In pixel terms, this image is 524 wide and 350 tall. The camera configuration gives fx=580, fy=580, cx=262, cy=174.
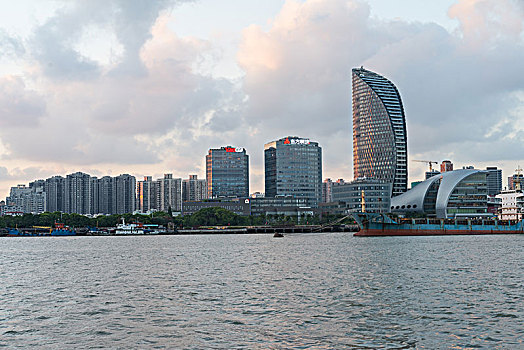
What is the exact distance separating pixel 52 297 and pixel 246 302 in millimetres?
19218

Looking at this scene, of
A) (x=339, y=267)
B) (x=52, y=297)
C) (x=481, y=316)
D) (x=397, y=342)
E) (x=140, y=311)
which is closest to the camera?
(x=397, y=342)

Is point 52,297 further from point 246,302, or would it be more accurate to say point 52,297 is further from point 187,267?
point 187,267

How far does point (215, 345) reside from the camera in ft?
108

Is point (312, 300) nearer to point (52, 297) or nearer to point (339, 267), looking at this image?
point (52, 297)

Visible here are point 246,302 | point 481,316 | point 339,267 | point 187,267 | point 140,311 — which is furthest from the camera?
point 187,267

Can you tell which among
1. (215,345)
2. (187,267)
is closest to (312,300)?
A: (215,345)

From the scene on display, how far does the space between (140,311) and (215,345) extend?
1378 cm

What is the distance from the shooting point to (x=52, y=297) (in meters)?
54.1

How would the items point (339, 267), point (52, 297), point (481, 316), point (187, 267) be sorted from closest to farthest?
point (481, 316)
point (52, 297)
point (339, 267)
point (187, 267)

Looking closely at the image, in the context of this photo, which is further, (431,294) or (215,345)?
(431,294)

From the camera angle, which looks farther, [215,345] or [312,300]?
[312,300]

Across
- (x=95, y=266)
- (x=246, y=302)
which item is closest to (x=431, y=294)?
(x=246, y=302)

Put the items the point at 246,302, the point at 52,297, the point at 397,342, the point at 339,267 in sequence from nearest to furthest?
the point at 397,342
the point at 246,302
the point at 52,297
the point at 339,267

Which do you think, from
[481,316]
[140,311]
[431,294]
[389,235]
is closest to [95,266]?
[140,311]
